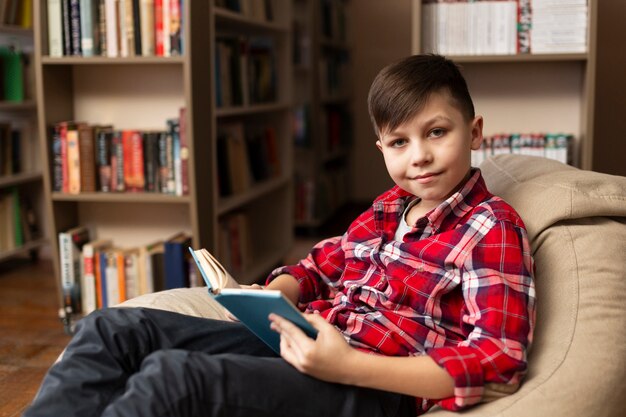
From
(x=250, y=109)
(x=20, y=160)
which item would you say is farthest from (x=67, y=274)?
(x=20, y=160)

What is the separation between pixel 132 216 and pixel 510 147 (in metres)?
1.47

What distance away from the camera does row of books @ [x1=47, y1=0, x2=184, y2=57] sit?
2879mm

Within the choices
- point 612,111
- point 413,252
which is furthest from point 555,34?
point 413,252

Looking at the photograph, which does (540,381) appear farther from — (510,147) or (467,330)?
(510,147)

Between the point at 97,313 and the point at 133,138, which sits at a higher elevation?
the point at 133,138

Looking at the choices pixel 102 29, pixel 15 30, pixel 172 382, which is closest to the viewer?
pixel 172 382

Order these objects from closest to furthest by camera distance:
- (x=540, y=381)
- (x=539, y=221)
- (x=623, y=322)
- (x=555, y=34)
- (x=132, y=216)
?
(x=540, y=381)
(x=623, y=322)
(x=539, y=221)
(x=555, y=34)
(x=132, y=216)

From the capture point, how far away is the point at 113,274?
3047 mm

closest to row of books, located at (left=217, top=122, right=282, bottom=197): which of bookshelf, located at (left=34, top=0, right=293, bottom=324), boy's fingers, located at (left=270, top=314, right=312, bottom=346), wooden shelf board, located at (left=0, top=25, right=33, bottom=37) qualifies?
bookshelf, located at (left=34, top=0, right=293, bottom=324)

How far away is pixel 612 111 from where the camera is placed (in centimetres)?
284

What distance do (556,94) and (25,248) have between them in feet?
8.62

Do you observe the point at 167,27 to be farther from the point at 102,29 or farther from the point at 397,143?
the point at 397,143

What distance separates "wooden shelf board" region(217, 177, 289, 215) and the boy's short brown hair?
1.77 meters

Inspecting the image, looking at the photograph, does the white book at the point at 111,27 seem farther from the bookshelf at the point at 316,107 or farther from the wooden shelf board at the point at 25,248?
the bookshelf at the point at 316,107
